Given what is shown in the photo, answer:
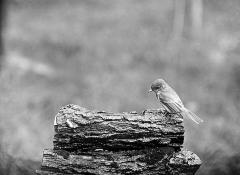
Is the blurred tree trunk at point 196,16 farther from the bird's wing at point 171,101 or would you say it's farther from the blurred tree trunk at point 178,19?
the bird's wing at point 171,101

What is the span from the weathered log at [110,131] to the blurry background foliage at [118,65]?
5.44 ft

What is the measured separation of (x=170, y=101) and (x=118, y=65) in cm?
1052

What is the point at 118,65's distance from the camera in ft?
53.1

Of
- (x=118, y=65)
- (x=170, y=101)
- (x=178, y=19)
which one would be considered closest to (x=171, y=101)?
(x=170, y=101)

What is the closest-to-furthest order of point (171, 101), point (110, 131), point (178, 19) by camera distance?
point (110, 131)
point (171, 101)
point (178, 19)

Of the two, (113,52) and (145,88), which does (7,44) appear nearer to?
(113,52)

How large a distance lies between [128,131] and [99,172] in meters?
0.49

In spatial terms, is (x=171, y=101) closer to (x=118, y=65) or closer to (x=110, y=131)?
(x=110, y=131)

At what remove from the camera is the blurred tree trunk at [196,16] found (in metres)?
20.2

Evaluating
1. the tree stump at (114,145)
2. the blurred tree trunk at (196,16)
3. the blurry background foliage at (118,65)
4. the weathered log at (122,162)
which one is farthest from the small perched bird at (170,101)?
the blurred tree trunk at (196,16)

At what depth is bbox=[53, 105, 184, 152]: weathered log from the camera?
4984 mm

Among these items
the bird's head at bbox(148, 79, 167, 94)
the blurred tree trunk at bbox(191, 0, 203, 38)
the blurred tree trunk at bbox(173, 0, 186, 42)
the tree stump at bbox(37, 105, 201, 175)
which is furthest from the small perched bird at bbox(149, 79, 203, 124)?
the blurred tree trunk at bbox(191, 0, 203, 38)

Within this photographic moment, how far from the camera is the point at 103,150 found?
5.12m

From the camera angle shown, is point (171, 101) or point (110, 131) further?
point (171, 101)
